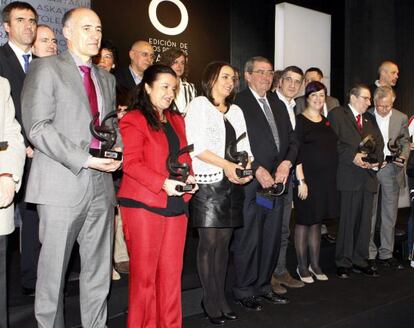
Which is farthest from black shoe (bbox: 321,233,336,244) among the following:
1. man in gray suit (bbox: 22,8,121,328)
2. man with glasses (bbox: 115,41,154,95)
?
man in gray suit (bbox: 22,8,121,328)

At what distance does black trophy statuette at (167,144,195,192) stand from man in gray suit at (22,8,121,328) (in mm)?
322

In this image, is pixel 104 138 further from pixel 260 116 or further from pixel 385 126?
pixel 385 126

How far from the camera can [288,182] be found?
12.2 ft

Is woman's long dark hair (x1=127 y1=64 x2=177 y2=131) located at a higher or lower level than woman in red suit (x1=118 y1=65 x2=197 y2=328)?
higher

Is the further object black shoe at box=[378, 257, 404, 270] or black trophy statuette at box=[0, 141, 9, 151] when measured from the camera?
black shoe at box=[378, 257, 404, 270]

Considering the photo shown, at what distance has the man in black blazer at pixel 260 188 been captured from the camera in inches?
133

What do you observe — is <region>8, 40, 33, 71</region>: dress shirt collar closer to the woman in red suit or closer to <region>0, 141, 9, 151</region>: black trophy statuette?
the woman in red suit

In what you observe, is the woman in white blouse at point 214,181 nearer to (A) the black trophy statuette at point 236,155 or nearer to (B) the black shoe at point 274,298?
(A) the black trophy statuette at point 236,155

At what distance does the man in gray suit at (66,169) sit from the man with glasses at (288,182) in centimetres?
176

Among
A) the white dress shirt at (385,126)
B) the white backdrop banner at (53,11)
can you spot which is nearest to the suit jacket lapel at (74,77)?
the white backdrop banner at (53,11)

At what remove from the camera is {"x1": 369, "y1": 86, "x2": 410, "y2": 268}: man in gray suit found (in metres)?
4.64

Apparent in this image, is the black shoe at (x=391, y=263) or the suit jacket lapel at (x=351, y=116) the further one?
the black shoe at (x=391, y=263)

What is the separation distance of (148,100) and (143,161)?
34 centimetres

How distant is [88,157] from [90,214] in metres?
0.31
